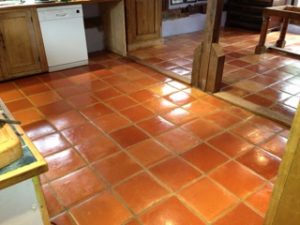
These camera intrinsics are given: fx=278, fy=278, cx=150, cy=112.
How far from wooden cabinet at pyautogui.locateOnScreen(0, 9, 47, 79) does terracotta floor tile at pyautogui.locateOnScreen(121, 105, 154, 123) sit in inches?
64.0

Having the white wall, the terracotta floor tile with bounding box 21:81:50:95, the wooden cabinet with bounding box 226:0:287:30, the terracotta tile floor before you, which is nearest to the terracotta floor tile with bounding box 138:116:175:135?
the terracotta tile floor

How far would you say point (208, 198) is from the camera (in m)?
1.91

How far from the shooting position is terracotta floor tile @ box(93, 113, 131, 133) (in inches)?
106

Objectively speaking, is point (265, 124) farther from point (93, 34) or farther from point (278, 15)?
point (93, 34)

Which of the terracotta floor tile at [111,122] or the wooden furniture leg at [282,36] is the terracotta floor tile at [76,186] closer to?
the terracotta floor tile at [111,122]

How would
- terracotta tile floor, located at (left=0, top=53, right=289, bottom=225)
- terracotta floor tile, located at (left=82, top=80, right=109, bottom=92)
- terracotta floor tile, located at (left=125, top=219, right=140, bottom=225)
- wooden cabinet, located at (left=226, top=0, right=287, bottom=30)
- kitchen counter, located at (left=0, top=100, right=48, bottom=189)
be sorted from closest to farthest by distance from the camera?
kitchen counter, located at (left=0, top=100, right=48, bottom=189)
terracotta floor tile, located at (left=125, top=219, right=140, bottom=225)
terracotta tile floor, located at (left=0, top=53, right=289, bottom=225)
terracotta floor tile, located at (left=82, top=80, right=109, bottom=92)
wooden cabinet, located at (left=226, top=0, right=287, bottom=30)

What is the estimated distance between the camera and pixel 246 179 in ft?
6.79

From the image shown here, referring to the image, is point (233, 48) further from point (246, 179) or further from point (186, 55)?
point (246, 179)

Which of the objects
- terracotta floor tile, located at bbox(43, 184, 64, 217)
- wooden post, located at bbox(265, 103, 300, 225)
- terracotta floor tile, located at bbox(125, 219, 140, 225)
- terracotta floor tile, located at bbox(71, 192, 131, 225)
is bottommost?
terracotta floor tile, located at bbox(43, 184, 64, 217)

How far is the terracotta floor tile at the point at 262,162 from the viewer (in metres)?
2.13

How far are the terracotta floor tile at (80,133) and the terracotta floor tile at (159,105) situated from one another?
694 mm

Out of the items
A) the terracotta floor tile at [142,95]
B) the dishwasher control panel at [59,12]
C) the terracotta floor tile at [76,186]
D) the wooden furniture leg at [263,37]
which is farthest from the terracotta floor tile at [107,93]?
the wooden furniture leg at [263,37]

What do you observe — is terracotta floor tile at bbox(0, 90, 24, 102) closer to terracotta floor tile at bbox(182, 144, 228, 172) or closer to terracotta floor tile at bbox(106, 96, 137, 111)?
terracotta floor tile at bbox(106, 96, 137, 111)

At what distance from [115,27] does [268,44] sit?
2752 millimetres
